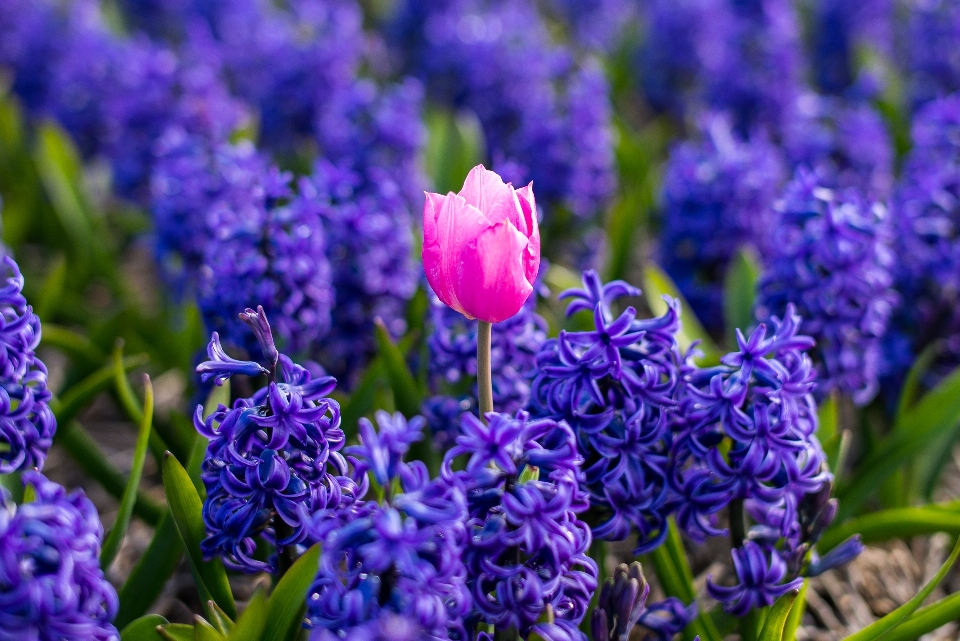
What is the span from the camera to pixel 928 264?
111 inches

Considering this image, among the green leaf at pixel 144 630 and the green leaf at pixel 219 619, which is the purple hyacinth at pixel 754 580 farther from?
the green leaf at pixel 144 630

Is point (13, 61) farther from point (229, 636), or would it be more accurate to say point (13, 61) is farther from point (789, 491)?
point (789, 491)

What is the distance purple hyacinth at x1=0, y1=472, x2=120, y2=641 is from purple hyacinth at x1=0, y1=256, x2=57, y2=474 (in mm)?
313

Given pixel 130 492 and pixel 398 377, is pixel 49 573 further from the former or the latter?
pixel 398 377

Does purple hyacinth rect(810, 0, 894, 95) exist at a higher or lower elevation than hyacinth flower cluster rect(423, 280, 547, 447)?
higher

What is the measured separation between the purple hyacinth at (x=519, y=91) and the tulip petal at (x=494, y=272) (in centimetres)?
100

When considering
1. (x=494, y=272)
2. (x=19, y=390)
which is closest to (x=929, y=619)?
(x=494, y=272)

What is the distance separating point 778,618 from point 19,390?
5.05 feet

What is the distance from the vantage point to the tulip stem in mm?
1442

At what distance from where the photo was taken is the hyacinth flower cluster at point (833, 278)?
7.51 ft

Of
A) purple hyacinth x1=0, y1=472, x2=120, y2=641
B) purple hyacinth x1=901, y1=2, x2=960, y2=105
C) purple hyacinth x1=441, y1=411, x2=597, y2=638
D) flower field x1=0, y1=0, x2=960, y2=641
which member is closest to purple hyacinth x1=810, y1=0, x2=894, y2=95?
flower field x1=0, y1=0, x2=960, y2=641

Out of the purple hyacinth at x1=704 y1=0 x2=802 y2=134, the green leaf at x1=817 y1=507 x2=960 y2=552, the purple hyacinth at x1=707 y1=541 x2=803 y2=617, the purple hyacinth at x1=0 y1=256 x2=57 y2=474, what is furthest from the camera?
the purple hyacinth at x1=704 y1=0 x2=802 y2=134

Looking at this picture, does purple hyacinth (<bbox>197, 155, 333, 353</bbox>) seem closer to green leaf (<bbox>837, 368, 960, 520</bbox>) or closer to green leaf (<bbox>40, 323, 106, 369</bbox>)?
green leaf (<bbox>40, 323, 106, 369</bbox>)

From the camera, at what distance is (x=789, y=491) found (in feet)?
5.74
